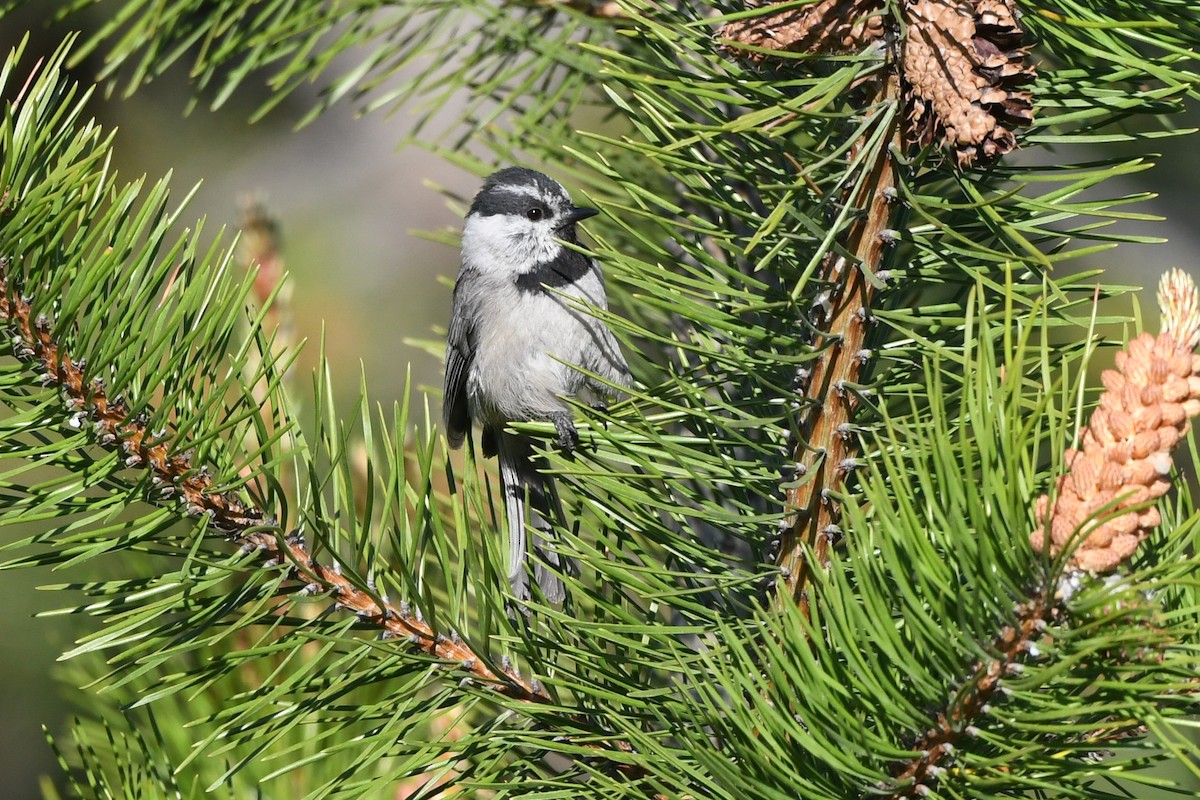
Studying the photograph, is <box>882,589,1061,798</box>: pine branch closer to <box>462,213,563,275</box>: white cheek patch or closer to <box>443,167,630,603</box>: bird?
<box>443,167,630,603</box>: bird

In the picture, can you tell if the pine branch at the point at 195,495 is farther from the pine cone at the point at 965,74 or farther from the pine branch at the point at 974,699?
the pine cone at the point at 965,74

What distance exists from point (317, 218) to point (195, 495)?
295 inches

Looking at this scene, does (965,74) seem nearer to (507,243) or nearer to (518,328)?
(518,328)

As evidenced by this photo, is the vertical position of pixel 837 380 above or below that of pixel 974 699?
above

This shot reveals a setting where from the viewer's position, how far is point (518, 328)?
224cm

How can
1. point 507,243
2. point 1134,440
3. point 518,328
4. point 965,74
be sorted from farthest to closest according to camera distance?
point 507,243, point 518,328, point 965,74, point 1134,440

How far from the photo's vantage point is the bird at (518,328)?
2113 mm

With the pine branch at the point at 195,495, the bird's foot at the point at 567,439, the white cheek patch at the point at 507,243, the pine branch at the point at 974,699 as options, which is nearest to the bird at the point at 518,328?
the white cheek patch at the point at 507,243

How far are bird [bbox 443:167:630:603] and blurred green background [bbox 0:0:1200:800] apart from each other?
0.63 ft

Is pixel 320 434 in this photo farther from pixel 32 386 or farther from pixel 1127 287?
pixel 1127 287

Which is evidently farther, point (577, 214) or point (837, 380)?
point (577, 214)

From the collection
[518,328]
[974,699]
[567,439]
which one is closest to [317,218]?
[518,328]

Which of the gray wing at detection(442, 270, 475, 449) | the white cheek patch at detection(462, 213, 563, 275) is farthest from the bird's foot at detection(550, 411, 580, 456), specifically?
the white cheek patch at detection(462, 213, 563, 275)

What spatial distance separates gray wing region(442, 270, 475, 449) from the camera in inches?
91.9
